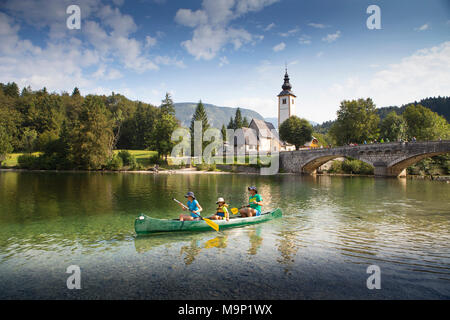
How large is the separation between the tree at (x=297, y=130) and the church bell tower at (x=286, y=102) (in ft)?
47.2

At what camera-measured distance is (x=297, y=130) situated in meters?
70.3

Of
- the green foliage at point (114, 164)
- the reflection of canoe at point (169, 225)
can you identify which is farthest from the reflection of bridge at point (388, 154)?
the green foliage at point (114, 164)

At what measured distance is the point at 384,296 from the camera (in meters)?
6.38

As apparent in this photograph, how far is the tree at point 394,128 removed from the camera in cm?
6425

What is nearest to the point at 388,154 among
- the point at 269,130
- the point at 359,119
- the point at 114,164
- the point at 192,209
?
the point at 359,119

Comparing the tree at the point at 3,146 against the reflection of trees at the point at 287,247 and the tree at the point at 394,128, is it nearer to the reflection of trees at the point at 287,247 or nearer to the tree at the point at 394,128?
the reflection of trees at the point at 287,247

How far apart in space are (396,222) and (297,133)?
5801 cm

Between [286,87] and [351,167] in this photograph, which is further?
[286,87]

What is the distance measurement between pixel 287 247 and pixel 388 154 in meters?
41.8

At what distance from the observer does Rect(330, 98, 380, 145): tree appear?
6088 centimetres

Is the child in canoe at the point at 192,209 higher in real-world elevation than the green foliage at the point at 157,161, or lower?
lower

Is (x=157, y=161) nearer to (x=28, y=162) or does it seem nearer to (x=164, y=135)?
(x=164, y=135)
